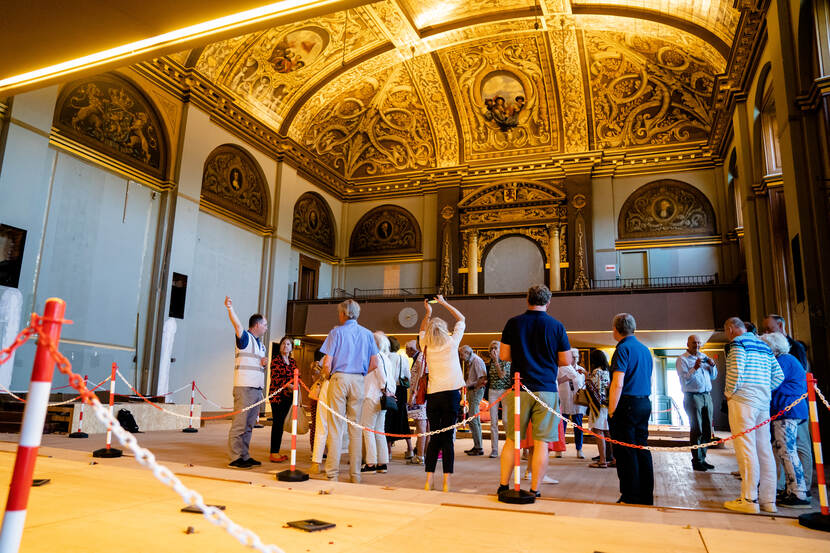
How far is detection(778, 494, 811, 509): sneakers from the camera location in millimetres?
4523

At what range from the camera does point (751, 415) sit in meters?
4.32

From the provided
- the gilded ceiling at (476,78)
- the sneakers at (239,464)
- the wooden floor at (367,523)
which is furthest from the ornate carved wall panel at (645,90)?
the wooden floor at (367,523)

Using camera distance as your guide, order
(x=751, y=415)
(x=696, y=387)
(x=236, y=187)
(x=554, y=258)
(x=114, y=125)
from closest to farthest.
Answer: (x=751, y=415), (x=696, y=387), (x=114, y=125), (x=236, y=187), (x=554, y=258)

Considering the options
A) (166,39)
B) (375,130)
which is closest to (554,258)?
(375,130)

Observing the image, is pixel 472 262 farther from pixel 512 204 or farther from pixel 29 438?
pixel 29 438

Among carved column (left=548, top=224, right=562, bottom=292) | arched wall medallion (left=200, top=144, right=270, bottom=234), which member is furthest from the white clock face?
arched wall medallion (left=200, top=144, right=270, bottom=234)

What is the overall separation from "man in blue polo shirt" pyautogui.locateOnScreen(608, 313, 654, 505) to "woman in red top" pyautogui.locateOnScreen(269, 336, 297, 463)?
370 centimetres

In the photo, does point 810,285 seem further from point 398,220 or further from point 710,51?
point 398,220

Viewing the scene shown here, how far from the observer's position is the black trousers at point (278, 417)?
6527mm

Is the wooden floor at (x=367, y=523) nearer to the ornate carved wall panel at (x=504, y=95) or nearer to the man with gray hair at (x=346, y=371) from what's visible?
the man with gray hair at (x=346, y=371)

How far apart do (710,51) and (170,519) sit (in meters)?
17.2

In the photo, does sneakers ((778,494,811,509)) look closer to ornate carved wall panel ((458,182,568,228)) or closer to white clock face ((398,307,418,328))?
white clock face ((398,307,418,328))

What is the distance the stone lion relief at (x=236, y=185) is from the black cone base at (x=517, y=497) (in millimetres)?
14174

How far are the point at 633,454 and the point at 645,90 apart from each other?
17114mm
